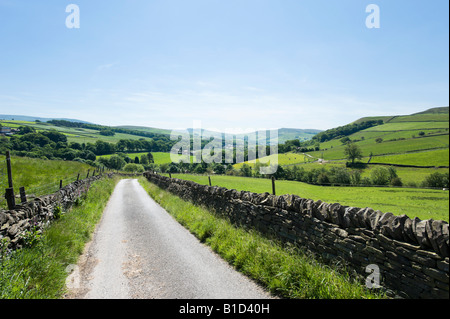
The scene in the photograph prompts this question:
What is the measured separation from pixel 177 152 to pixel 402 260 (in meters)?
114

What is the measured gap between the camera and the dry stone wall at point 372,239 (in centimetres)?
338

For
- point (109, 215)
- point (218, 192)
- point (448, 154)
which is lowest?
point (109, 215)

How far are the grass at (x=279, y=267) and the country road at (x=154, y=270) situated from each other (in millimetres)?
291

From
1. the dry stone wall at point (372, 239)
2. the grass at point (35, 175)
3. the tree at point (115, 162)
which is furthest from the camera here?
the tree at point (115, 162)

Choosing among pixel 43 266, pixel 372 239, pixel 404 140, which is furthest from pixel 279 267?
pixel 404 140

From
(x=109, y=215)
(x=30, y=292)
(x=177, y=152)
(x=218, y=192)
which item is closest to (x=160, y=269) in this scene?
(x=30, y=292)

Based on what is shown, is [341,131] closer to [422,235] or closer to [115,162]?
[422,235]

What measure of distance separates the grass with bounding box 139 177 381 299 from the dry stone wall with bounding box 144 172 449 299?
31 cm

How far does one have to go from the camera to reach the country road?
525cm

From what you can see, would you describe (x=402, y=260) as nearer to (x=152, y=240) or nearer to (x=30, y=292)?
(x=30, y=292)

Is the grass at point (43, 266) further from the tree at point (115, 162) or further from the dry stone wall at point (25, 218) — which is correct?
the tree at point (115, 162)

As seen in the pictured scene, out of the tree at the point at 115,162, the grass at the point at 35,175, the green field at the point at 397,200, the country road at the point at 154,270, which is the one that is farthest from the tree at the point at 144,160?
the country road at the point at 154,270

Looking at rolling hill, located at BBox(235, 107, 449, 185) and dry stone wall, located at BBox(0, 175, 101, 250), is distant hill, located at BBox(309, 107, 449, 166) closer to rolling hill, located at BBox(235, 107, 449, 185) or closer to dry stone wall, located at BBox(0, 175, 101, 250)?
rolling hill, located at BBox(235, 107, 449, 185)
